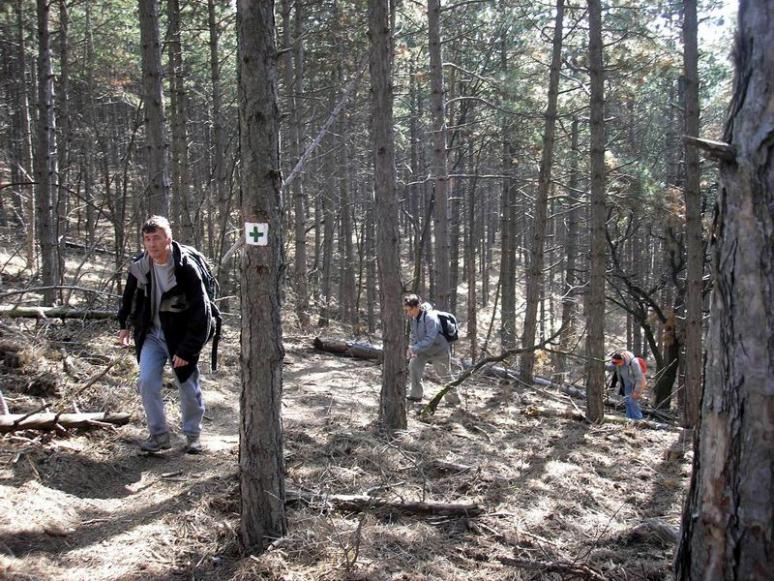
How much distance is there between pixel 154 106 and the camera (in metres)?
7.64

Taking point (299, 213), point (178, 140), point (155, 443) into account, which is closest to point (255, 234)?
point (155, 443)

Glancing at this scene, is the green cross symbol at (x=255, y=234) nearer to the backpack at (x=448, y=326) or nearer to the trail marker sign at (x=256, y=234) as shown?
the trail marker sign at (x=256, y=234)

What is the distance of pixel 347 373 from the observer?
400 inches

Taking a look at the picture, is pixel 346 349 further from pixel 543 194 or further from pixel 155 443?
pixel 155 443

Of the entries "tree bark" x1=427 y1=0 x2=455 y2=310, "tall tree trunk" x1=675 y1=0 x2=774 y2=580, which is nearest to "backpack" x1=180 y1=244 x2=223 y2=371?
"tall tree trunk" x1=675 y1=0 x2=774 y2=580

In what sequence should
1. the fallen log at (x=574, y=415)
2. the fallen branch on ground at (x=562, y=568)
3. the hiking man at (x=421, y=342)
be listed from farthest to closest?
the fallen log at (x=574, y=415) → the hiking man at (x=421, y=342) → the fallen branch on ground at (x=562, y=568)

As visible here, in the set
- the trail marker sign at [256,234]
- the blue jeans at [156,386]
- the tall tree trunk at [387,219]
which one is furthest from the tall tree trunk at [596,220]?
the trail marker sign at [256,234]

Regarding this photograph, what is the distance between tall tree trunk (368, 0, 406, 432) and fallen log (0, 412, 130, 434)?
2.70 metres

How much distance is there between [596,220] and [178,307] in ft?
21.0

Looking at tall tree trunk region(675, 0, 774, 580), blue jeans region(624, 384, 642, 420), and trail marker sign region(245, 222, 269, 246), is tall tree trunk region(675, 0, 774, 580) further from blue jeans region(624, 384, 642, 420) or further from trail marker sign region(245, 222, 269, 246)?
blue jeans region(624, 384, 642, 420)

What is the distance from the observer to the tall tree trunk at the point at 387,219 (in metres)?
6.19

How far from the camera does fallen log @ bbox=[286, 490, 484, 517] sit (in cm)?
433

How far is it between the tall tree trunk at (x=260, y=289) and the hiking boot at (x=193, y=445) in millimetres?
1841

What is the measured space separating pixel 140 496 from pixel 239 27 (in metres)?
3.34
